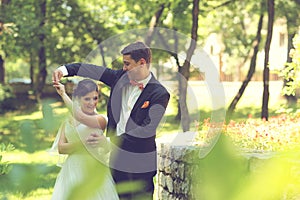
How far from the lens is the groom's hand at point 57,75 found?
367 centimetres

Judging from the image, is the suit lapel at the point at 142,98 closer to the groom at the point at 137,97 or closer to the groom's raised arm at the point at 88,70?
the groom at the point at 137,97

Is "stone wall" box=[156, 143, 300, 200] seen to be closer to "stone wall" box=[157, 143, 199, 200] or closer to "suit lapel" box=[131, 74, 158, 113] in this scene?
"stone wall" box=[157, 143, 199, 200]

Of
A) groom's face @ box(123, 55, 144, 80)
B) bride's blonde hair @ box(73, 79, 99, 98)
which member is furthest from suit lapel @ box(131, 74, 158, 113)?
bride's blonde hair @ box(73, 79, 99, 98)

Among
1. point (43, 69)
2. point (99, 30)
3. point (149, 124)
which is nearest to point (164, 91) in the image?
point (149, 124)

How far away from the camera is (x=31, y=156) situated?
49 centimetres

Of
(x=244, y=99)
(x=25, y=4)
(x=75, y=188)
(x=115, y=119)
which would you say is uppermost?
(x=25, y=4)

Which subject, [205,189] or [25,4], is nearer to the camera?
[205,189]

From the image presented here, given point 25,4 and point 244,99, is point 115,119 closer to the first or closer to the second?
point 25,4

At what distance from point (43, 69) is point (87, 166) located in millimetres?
20235

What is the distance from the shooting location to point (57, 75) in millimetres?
3760

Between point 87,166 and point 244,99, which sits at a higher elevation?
point 87,166

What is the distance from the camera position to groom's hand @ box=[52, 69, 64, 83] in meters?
3.67

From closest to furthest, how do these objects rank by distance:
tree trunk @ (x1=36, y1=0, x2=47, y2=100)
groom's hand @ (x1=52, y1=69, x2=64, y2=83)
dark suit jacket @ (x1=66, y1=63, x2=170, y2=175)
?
groom's hand @ (x1=52, y1=69, x2=64, y2=83)
dark suit jacket @ (x1=66, y1=63, x2=170, y2=175)
tree trunk @ (x1=36, y1=0, x2=47, y2=100)

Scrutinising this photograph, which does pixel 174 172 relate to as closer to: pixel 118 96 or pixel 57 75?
pixel 118 96
